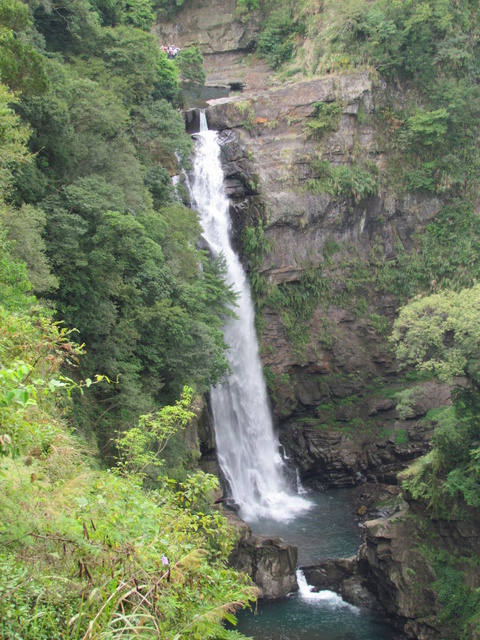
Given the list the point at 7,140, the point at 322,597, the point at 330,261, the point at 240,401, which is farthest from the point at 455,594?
the point at 7,140

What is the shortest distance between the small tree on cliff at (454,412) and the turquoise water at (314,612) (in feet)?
11.9

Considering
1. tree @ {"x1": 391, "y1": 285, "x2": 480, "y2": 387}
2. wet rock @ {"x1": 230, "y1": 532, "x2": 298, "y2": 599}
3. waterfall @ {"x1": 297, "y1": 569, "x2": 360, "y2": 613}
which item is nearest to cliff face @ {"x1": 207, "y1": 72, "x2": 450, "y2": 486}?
tree @ {"x1": 391, "y1": 285, "x2": 480, "y2": 387}

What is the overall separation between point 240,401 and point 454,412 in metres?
8.76

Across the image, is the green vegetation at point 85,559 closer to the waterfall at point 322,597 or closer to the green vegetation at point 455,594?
the green vegetation at point 455,594

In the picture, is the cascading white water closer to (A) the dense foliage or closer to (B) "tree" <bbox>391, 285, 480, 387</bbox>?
(A) the dense foliage

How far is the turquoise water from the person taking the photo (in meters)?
16.4

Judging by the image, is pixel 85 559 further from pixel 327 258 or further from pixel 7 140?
pixel 327 258

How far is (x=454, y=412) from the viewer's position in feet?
59.9

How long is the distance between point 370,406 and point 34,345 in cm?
2169

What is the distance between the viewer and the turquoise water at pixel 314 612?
53.9ft

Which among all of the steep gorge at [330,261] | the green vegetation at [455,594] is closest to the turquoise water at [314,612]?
the green vegetation at [455,594]

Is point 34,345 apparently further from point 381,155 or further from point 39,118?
point 381,155

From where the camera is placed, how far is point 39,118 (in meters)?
15.5

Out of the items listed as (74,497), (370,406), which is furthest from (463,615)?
(74,497)
